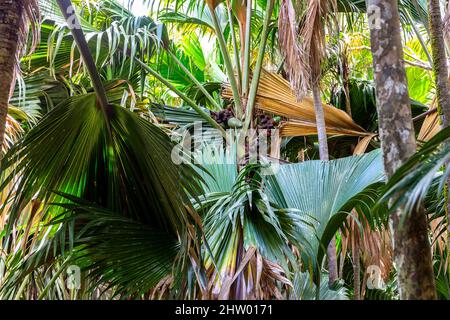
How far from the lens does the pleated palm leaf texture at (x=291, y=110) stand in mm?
4004

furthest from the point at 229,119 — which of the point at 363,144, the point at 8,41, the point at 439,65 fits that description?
the point at 8,41

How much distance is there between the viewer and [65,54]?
358 centimetres

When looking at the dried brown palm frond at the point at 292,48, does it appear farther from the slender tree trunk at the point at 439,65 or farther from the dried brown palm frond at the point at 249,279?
the dried brown palm frond at the point at 249,279

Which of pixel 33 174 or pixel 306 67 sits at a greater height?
pixel 306 67

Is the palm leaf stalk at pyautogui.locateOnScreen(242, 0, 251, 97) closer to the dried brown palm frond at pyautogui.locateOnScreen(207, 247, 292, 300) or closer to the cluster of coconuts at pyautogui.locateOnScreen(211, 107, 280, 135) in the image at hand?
the cluster of coconuts at pyautogui.locateOnScreen(211, 107, 280, 135)

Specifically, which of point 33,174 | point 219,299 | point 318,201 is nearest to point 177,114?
point 318,201

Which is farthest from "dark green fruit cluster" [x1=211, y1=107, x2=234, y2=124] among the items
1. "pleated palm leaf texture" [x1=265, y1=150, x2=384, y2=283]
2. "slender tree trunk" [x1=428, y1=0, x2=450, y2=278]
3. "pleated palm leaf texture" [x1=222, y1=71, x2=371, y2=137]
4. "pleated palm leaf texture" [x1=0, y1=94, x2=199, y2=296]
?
"slender tree trunk" [x1=428, y1=0, x2=450, y2=278]

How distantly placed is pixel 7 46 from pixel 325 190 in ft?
5.53

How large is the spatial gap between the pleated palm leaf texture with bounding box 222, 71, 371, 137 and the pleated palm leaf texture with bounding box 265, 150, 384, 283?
1.27 meters

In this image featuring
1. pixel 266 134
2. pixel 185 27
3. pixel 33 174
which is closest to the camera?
pixel 33 174

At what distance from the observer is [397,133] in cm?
164

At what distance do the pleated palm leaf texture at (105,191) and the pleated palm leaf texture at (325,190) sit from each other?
25.3 inches

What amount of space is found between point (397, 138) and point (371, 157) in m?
1.03

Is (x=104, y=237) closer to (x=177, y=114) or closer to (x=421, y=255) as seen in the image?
(x=421, y=255)
